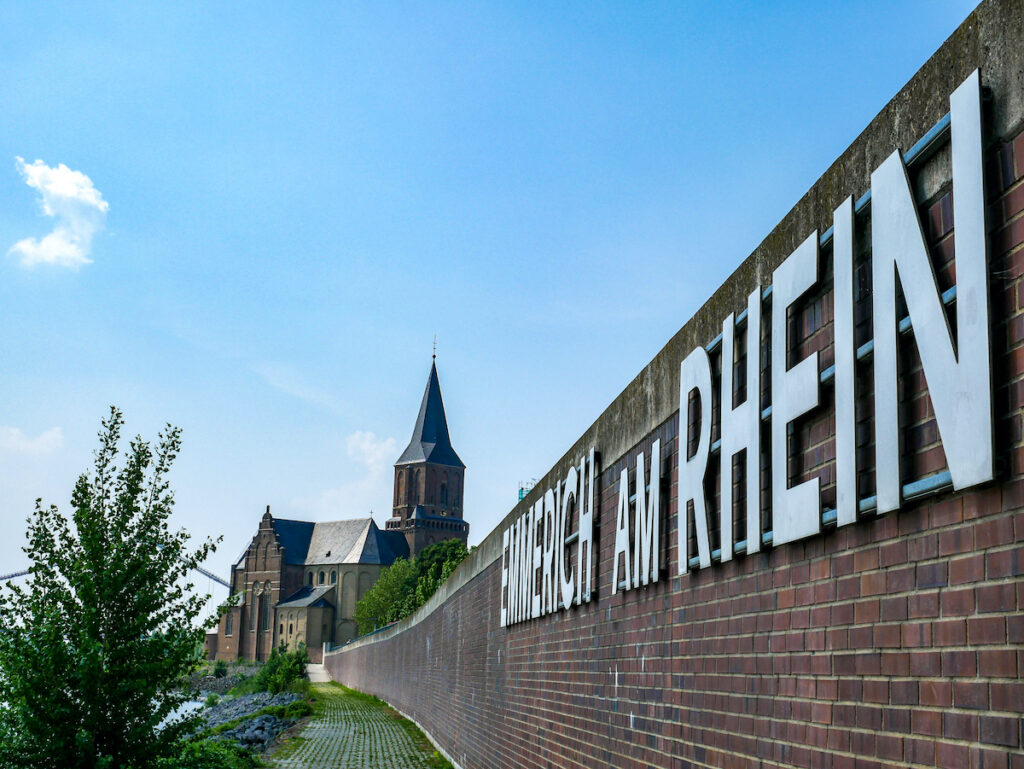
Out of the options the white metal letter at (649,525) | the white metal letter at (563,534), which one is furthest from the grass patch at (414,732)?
the white metal letter at (649,525)

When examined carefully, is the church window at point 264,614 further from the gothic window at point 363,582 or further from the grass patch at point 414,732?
the grass patch at point 414,732

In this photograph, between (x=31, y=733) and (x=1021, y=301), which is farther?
(x=31, y=733)

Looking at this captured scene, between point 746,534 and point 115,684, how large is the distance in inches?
289

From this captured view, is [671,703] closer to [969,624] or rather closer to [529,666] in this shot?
[969,624]

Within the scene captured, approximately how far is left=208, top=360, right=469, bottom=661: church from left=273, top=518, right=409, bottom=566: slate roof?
12 cm

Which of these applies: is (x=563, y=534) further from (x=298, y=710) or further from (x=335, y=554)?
(x=335, y=554)

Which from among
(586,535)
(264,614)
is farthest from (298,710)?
(264,614)

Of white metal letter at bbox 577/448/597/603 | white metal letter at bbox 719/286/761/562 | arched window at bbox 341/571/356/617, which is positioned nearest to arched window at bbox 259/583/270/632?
arched window at bbox 341/571/356/617

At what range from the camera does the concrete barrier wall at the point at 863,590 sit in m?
2.67

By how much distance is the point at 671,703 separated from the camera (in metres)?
5.29

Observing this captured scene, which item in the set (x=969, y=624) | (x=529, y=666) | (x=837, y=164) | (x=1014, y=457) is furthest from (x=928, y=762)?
(x=529, y=666)

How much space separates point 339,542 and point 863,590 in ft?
379

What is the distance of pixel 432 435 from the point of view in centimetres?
11631

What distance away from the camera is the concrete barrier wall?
2.67 meters
